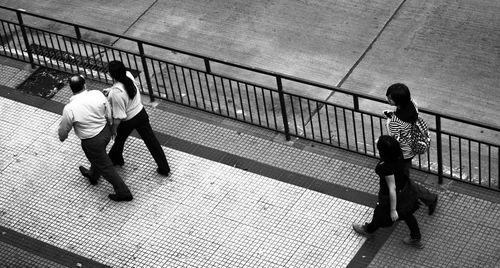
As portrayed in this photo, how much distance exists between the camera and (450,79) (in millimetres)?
14570

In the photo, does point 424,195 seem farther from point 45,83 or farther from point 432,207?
point 45,83

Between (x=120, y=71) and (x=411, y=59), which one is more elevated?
(x=120, y=71)

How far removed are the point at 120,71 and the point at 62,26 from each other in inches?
237

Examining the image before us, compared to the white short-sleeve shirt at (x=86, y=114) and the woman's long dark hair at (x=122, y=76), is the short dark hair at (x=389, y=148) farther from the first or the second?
the white short-sleeve shirt at (x=86, y=114)

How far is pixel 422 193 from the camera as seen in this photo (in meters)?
11.2

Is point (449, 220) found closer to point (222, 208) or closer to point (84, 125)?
point (222, 208)

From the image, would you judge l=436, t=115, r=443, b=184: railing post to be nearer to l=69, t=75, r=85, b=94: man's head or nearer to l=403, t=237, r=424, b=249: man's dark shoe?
l=403, t=237, r=424, b=249: man's dark shoe

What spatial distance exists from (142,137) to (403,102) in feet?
10.9

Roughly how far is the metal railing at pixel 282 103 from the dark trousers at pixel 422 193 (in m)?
0.60

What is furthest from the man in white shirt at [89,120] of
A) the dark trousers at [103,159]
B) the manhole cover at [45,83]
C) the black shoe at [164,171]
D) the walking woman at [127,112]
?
the manhole cover at [45,83]

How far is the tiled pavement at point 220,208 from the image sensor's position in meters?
11.4

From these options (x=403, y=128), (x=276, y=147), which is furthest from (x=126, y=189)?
(x=403, y=128)

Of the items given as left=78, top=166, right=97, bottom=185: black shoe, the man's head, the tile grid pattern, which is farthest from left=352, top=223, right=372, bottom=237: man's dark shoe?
the man's head

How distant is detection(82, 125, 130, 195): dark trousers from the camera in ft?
38.5
